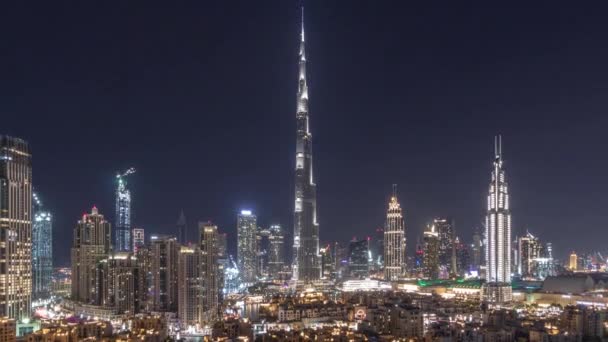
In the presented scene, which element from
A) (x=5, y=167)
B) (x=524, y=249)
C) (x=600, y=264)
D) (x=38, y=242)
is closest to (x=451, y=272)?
(x=524, y=249)

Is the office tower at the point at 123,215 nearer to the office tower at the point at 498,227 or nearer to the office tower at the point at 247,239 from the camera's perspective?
the office tower at the point at 247,239

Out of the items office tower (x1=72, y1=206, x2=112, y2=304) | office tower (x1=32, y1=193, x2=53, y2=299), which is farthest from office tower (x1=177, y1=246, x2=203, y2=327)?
office tower (x1=32, y1=193, x2=53, y2=299)

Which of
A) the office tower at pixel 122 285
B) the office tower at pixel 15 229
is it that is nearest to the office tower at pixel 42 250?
the office tower at pixel 122 285

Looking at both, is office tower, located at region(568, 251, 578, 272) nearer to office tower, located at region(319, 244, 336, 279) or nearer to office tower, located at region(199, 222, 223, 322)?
office tower, located at region(319, 244, 336, 279)

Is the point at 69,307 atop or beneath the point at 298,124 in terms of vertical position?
beneath

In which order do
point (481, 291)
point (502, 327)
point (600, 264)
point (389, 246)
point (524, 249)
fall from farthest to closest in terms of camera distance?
1. point (600, 264)
2. point (524, 249)
3. point (389, 246)
4. point (481, 291)
5. point (502, 327)

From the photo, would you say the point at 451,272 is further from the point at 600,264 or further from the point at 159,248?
the point at 159,248

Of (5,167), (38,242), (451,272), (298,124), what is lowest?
(451,272)

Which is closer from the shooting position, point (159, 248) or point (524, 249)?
point (159, 248)
